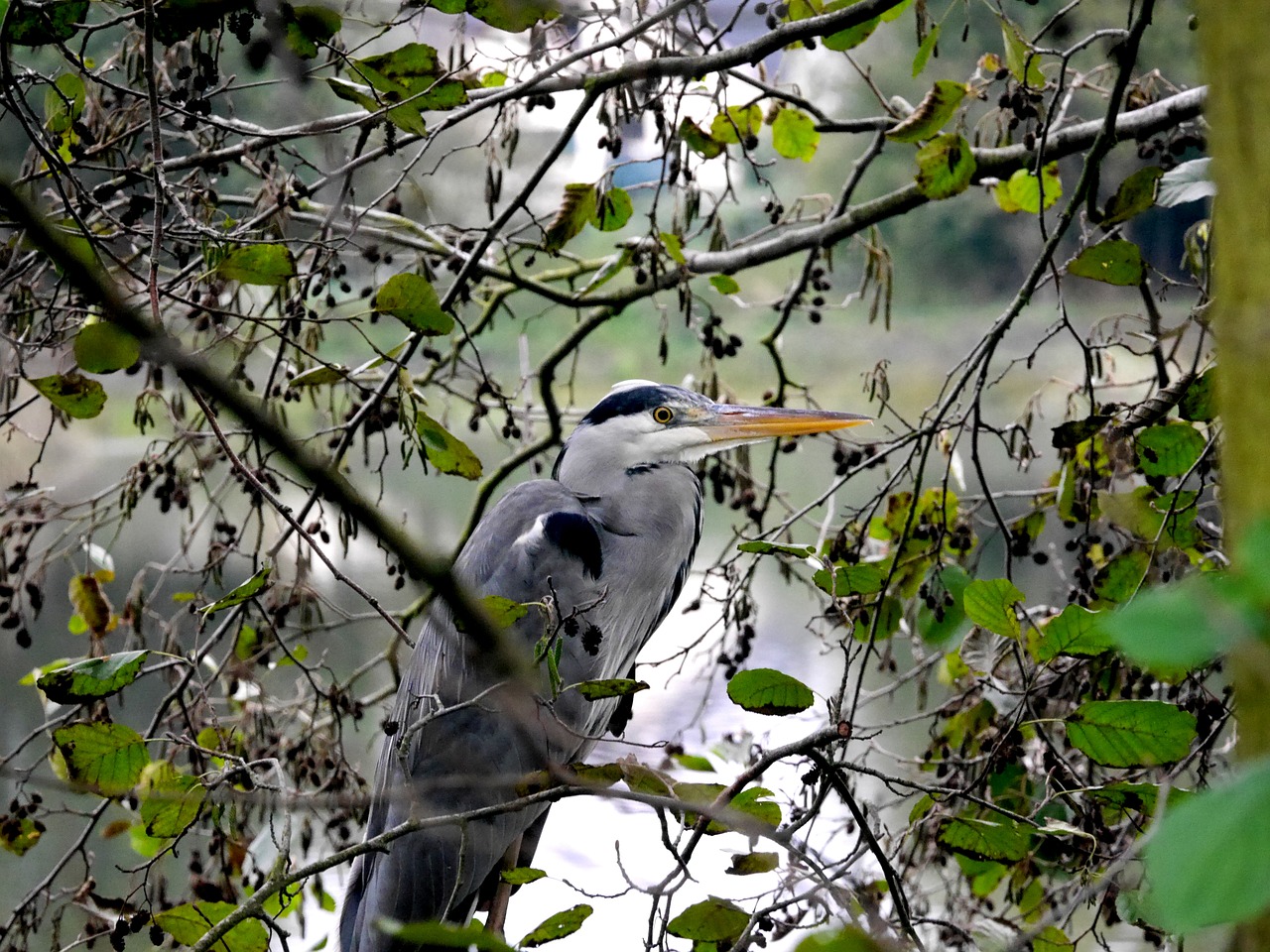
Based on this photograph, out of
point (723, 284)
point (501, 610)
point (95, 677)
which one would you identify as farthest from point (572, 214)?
point (95, 677)

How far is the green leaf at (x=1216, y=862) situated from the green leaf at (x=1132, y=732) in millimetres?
668

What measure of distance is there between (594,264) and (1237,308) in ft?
6.50

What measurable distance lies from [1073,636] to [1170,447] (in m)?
0.39

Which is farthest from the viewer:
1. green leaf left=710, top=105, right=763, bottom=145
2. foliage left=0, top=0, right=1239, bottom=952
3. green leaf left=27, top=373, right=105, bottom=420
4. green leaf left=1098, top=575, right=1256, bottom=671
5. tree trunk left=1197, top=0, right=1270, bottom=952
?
green leaf left=710, top=105, right=763, bottom=145

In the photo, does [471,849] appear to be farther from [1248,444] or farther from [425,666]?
[1248,444]

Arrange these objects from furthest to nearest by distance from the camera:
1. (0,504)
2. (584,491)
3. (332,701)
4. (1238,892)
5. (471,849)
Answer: (584,491) → (471,849) → (0,504) → (332,701) → (1238,892)

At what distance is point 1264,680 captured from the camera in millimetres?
383

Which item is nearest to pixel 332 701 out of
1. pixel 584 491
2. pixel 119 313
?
pixel 584 491

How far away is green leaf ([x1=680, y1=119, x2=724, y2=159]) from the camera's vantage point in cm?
169

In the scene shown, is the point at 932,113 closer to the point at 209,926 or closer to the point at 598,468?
the point at 598,468

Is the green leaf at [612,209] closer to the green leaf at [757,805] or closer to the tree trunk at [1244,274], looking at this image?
the green leaf at [757,805]

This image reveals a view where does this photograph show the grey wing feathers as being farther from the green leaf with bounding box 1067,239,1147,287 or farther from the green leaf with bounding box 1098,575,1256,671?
the green leaf with bounding box 1098,575,1256,671

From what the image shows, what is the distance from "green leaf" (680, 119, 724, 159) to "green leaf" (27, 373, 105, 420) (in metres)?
0.84

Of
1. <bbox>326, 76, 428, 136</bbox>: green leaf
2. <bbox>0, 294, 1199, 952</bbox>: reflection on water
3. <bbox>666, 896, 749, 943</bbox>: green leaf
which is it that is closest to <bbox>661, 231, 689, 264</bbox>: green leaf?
<bbox>0, 294, 1199, 952</bbox>: reflection on water
